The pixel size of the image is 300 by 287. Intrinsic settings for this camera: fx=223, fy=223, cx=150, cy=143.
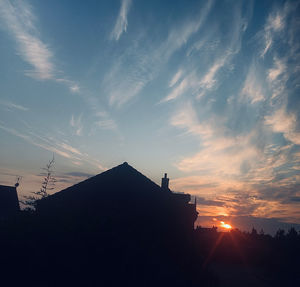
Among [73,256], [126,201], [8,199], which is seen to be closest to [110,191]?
[126,201]

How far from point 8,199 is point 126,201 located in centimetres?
2905

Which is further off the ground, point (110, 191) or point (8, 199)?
point (110, 191)

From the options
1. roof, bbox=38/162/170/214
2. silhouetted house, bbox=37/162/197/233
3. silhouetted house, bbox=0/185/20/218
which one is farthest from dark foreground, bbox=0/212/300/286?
silhouetted house, bbox=0/185/20/218

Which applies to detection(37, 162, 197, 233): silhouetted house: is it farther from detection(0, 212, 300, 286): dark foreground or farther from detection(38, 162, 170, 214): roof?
detection(0, 212, 300, 286): dark foreground

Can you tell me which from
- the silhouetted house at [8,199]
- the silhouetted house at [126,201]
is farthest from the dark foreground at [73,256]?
the silhouetted house at [8,199]

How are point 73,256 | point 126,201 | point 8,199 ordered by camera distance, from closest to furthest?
point 73,256 < point 126,201 < point 8,199

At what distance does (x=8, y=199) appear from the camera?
36.1 metres

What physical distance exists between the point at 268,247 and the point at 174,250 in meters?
26.9

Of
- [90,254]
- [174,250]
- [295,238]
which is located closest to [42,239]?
[90,254]

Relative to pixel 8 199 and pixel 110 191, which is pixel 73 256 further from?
pixel 8 199

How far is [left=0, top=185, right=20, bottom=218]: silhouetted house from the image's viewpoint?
34594 millimetres

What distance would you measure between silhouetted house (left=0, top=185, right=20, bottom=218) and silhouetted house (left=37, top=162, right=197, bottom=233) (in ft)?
77.9

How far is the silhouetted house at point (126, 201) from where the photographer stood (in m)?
16.1

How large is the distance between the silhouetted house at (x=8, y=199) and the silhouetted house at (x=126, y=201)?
934 inches
